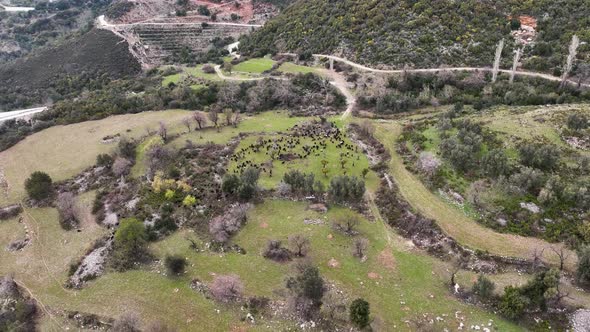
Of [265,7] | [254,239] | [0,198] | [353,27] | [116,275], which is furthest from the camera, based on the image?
[265,7]

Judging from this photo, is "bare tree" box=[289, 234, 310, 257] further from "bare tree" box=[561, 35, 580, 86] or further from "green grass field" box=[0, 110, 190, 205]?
"bare tree" box=[561, 35, 580, 86]

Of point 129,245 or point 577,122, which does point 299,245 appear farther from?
point 577,122

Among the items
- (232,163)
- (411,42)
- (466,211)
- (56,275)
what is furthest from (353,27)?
(56,275)

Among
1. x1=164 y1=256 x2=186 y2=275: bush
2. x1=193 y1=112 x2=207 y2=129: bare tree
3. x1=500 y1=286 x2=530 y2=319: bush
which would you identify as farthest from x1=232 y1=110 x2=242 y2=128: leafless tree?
x1=500 y1=286 x2=530 y2=319: bush

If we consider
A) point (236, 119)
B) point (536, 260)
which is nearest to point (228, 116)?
point (236, 119)

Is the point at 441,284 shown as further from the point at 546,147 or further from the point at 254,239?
the point at 546,147

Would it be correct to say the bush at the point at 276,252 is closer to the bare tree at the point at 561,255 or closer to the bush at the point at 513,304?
the bush at the point at 513,304
